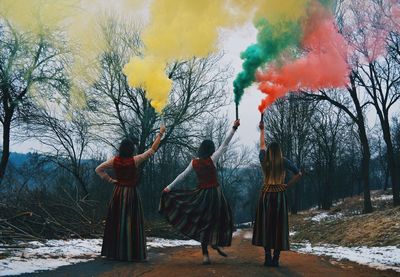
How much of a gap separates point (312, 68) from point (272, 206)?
19.2 ft

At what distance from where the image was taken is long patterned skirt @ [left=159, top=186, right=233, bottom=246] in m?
7.84

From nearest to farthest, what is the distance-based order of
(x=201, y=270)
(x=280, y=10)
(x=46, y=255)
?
(x=201, y=270), (x=46, y=255), (x=280, y=10)

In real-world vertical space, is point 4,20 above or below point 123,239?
above

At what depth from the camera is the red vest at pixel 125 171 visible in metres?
7.77

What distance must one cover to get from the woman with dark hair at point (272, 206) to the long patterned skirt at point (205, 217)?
0.57 meters

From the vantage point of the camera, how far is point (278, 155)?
7805 millimetres

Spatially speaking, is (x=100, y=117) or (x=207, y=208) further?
(x=100, y=117)

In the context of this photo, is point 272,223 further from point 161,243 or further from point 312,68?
point 161,243

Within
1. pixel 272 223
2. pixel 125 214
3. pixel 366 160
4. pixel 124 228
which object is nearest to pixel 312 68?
pixel 272 223

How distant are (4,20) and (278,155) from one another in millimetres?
11519

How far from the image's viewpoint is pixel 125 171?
25.6 feet

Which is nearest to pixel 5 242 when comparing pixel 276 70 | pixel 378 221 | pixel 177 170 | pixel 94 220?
pixel 94 220

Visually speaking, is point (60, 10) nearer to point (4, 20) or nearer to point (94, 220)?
point (4, 20)

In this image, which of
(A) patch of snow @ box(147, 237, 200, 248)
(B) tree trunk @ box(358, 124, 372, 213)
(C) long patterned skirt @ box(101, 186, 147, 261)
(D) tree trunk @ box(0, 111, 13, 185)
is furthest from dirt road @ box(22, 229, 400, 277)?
(B) tree trunk @ box(358, 124, 372, 213)
